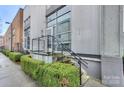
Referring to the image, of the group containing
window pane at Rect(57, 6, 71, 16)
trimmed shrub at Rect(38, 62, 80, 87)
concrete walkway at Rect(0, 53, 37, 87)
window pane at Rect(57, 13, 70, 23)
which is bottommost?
concrete walkway at Rect(0, 53, 37, 87)

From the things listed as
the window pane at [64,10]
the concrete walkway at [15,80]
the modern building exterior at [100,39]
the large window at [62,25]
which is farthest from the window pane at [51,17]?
the concrete walkway at [15,80]

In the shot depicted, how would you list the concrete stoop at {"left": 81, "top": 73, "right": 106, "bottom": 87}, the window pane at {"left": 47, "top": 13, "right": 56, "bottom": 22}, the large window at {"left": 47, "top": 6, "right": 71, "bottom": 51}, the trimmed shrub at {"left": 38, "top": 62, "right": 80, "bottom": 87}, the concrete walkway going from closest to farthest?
the trimmed shrub at {"left": 38, "top": 62, "right": 80, "bottom": 87} → the concrete stoop at {"left": 81, "top": 73, "right": 106, "bottom": 87} → the concrete walkway → the large window at {"left": 47, "top": 6, "right": 71, "bottom": 51} → the window pane at {"left": 47, "top": 13, "right": 56, "bottom": 22}

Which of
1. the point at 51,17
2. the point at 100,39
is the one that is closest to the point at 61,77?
the point at 100,39

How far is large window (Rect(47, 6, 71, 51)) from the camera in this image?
659 centimetres

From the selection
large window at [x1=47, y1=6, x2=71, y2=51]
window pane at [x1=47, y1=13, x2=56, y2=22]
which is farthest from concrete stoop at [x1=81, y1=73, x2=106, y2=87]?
window pane at [x1=47, y1=13, x2=56, y2=22]

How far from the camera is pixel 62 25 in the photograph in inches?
290

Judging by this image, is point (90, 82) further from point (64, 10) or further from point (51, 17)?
point (51, 17)

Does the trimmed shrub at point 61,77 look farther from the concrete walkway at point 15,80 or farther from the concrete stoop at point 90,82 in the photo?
the concrete walkway at point 15,80

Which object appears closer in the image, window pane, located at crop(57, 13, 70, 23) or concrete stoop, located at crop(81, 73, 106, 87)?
concrete stoop, located at crop(81, 73, 106, 87)

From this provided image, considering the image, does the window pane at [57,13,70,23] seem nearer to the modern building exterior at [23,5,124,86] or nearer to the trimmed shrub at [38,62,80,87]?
the modern building exterior at [23,5,124,86]

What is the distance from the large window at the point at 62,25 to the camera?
21.6 feet

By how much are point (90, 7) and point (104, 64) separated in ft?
5.88

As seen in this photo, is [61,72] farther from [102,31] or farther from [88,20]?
[88,20]
